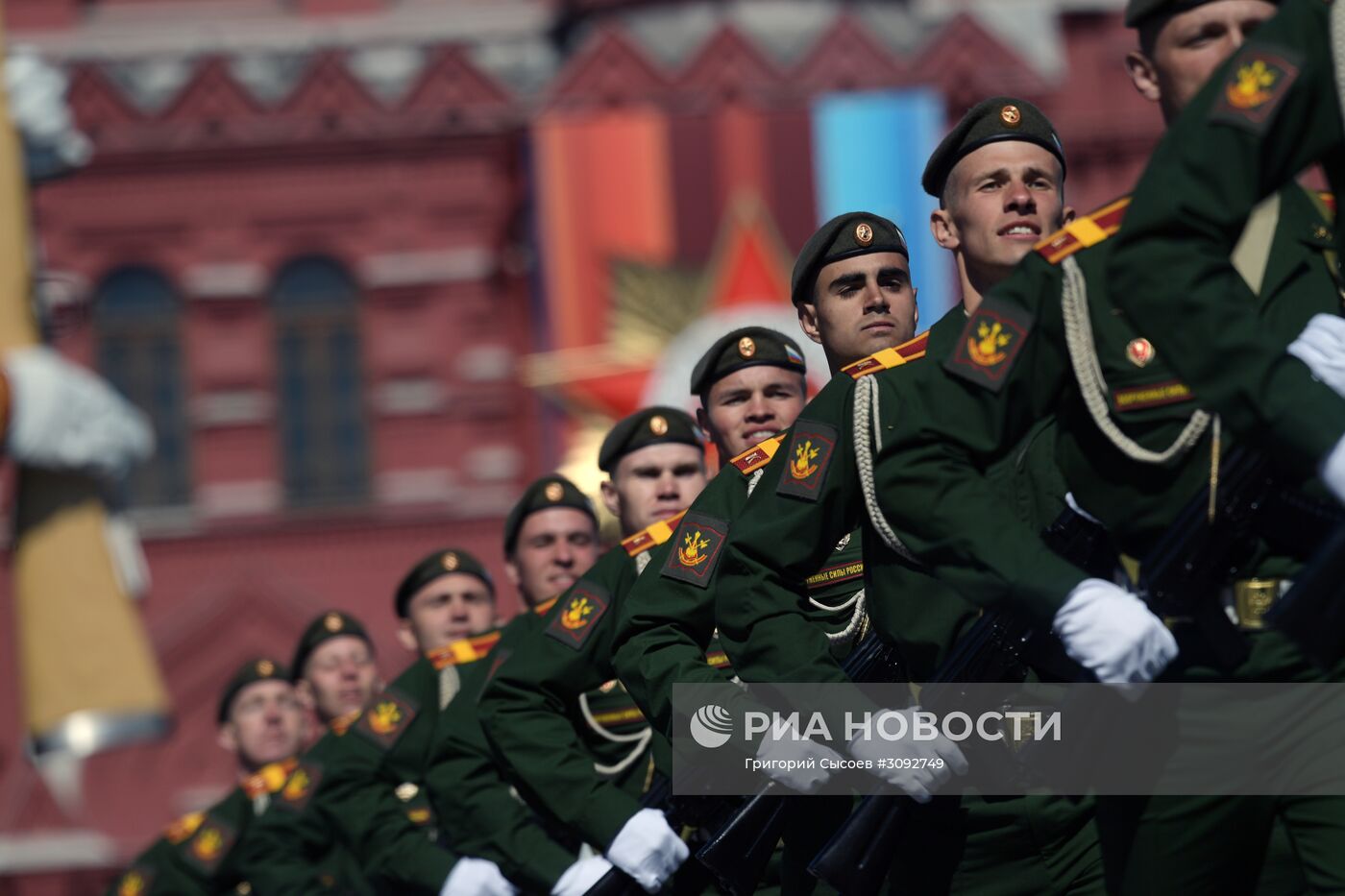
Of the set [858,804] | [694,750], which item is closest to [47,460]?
[694,750]

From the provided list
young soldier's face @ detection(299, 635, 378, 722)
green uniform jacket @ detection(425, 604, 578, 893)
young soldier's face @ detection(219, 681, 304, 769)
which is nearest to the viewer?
green uniform jacket @ detection(425, 604, 578, 893)

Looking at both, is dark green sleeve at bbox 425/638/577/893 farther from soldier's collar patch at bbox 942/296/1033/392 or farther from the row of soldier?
soldier's collar patch at bbox 942/296/1033/392

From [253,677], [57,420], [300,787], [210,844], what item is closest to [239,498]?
[253,677]

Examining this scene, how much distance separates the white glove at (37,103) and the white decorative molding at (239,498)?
602 inches

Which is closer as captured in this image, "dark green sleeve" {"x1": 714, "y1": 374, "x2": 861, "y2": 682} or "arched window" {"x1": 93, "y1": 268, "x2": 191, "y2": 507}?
"dark green sleeve" {"x1": 714, "y1": 374, "x2": 861, "y2": 682}

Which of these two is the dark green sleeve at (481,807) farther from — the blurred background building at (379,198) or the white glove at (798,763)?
the blurred background building at (379,198)

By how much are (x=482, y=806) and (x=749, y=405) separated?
1.72 meters

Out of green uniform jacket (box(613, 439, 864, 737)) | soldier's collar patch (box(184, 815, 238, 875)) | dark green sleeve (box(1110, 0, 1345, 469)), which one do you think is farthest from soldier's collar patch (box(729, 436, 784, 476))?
soldier's collar patch (box(184, 815, 238, 875))

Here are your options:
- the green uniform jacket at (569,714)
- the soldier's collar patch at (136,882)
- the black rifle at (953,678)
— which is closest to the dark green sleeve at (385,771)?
the green uniform jacket at (569,714)

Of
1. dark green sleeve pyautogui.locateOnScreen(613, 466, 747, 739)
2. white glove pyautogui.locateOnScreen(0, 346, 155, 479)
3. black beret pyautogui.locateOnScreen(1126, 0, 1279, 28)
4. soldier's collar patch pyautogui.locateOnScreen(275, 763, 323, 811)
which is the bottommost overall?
soldier's collar patch pyautogui.locateOnScreen(275, 763, 323, 811)

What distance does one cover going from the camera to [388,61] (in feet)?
77.2

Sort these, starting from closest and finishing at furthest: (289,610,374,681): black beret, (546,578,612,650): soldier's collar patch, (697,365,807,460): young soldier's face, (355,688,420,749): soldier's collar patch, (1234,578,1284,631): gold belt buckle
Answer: (1234,578,1284,631): gold belt buckle < (697,365,807,460): young soldier's face < (546,578,612,650): soldier's collar patch < (355,688,420,749): soldier's collar patch < (289,610,374,681): black beret

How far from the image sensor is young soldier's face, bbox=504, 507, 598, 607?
343 inches

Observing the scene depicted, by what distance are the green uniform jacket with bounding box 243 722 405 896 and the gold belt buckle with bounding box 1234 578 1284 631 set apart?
238 inches
